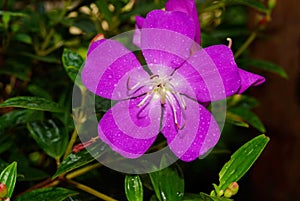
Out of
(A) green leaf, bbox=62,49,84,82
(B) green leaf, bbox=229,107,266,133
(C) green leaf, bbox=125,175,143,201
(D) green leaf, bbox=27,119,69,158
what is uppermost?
(A) green leaf, bbox=62,49,84,82

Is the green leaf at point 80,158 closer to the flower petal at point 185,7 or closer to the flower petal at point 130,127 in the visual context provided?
the flower petal at point 130,127

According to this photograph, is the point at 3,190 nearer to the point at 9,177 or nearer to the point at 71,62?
the point at 9,177

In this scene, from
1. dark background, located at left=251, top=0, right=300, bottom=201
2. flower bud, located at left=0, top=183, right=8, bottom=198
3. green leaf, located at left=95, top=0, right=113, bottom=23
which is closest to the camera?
flower bud, located at left=0, top=183, right=8, bottom=198

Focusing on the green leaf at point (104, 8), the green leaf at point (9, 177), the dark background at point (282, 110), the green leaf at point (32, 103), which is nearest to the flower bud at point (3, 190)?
the green leaf at point (9, 177)

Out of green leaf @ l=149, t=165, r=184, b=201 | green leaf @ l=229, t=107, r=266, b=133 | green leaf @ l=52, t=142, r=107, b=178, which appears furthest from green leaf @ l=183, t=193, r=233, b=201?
green leaf @ l=229, t=107, r=266, b=133

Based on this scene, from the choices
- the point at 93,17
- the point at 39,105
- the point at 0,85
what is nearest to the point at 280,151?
the point at 93,17

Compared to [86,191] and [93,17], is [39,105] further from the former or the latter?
[93,17]

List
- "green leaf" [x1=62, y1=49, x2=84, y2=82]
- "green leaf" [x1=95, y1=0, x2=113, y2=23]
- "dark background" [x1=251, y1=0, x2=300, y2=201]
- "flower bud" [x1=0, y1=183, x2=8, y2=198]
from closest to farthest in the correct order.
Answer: "flower bud" [x1=0, y1=183, x2=8, y2=198] < "green leaf" [x1=62, y1=49, x2=84, y2=82] < "green leaf" [x1=95, y1=0, x2=113, y2=23] < "dark background" [x1=251, y1=0, x2=300, y2=201]

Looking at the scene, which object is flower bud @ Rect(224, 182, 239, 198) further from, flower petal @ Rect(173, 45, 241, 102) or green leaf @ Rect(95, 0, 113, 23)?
green leaf @ Rect(95, 0, 113, 23)
